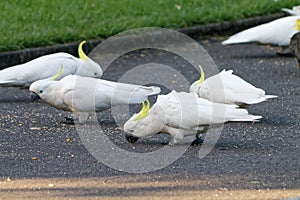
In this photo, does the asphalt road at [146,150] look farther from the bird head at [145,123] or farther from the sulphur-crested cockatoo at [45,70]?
the sulphur-crested cockatoo at [45,70]

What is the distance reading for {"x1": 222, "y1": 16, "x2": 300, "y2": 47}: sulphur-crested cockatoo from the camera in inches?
376

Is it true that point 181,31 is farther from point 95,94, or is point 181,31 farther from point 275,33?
point 95,94

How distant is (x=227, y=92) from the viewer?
21.2ft

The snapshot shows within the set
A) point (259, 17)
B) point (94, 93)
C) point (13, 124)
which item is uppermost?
point (94, 93)

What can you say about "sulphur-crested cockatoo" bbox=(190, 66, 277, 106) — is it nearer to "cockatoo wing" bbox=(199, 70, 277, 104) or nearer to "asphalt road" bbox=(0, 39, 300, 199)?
"cockatoo wing" bbox=(199, 70, 277, 104)

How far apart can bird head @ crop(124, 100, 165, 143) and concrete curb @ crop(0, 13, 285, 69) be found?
359 cm

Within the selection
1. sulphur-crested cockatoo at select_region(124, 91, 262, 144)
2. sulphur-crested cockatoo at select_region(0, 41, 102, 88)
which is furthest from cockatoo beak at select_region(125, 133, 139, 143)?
sulphur-crested cockatoo at select_region(0, 41, 102, 88)

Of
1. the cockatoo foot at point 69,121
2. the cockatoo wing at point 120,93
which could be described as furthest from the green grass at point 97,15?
the cockatoo wing at point 120,93

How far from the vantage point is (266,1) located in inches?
482

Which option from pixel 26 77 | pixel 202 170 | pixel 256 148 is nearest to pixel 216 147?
pixel 256 148

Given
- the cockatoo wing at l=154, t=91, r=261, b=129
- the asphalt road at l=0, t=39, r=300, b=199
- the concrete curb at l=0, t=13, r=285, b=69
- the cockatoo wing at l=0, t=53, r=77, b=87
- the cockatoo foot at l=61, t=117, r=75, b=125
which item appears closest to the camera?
the asphalt road at l=0, t=39, r=300, b=199

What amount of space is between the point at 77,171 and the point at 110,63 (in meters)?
4.32

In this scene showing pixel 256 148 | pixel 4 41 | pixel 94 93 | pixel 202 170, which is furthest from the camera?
pixel 4 41

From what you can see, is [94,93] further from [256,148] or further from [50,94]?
[256,148]
